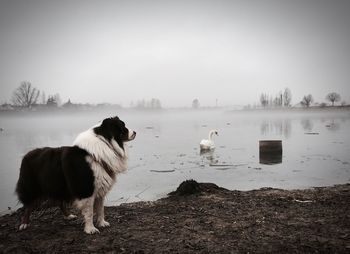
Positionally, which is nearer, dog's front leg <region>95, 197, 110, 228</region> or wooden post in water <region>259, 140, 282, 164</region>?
dog's front leg <region>95, 197, 110, 228</region>

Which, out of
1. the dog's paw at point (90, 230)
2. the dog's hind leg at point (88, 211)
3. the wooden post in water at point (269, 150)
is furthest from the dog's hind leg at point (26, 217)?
the wooden post in water at point (269, 150)

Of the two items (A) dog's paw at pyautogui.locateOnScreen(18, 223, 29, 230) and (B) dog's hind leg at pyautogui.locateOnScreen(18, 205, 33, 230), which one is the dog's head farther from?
(A) dog's paw at pyautogui.locateOnScreen(18, 223, 29, 230)

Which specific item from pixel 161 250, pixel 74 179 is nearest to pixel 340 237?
pixel 161 250

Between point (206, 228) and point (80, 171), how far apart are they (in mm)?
2444

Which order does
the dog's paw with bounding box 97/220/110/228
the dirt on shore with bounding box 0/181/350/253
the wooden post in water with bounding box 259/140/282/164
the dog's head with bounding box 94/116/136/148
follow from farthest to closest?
1. the wooden post in water with bounding box 259/140/282/164
2. the dog's paw with bounding box 97/220/110/228
3. the dog's head with bounding box 94/116/136/148
4. the dirt on shore with bounding box 0/181/350/253

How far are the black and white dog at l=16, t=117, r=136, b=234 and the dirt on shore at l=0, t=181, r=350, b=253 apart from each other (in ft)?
1.61

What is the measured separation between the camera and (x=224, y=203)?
702cm

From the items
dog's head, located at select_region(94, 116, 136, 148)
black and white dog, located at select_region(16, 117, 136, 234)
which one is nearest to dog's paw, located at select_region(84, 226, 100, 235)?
black and white dog, located at select_region(16, 117, 136, 234)

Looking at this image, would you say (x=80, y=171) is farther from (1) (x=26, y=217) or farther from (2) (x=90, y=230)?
(1) (x=26, y=217)

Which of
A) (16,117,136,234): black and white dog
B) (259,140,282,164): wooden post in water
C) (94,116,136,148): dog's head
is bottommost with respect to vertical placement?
(259,140,282,164): wooden post in water

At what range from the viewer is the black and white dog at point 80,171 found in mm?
5371

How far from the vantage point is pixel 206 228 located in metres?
5.47

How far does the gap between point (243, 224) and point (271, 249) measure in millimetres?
1077

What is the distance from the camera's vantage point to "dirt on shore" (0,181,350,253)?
4711mm
